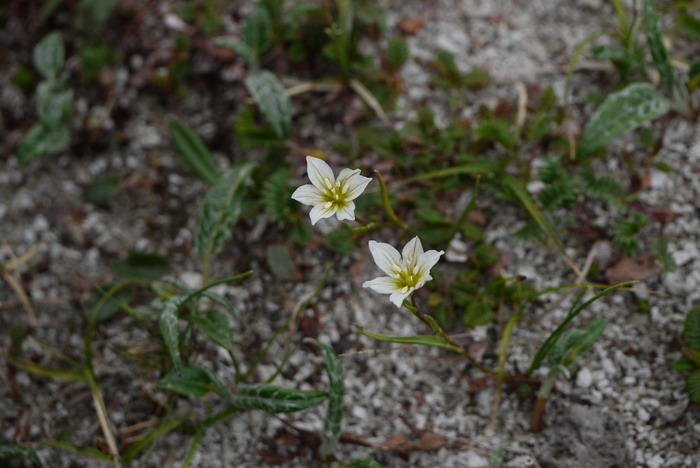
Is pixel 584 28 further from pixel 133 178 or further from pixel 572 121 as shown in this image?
pixel 133 178

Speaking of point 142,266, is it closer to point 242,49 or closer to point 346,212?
point 242,49

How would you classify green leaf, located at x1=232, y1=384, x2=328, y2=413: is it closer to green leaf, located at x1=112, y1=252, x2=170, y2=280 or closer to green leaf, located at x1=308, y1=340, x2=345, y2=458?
green leaf, located at x1=308, y1=340, x2=345, y2=458

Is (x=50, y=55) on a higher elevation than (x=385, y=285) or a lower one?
higher

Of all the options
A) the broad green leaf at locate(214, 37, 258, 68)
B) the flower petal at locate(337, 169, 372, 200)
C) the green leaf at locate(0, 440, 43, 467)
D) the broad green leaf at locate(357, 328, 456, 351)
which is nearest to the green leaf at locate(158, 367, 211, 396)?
the green leaf at locate(0, 440, 43, 467)

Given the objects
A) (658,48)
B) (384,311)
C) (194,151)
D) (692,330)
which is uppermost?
(658,48)

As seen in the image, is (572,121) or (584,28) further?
(584,28)

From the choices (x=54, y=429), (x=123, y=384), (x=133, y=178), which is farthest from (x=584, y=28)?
(x=54, y=429)

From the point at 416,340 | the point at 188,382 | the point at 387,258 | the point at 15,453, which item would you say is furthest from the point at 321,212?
the point at 15,453
